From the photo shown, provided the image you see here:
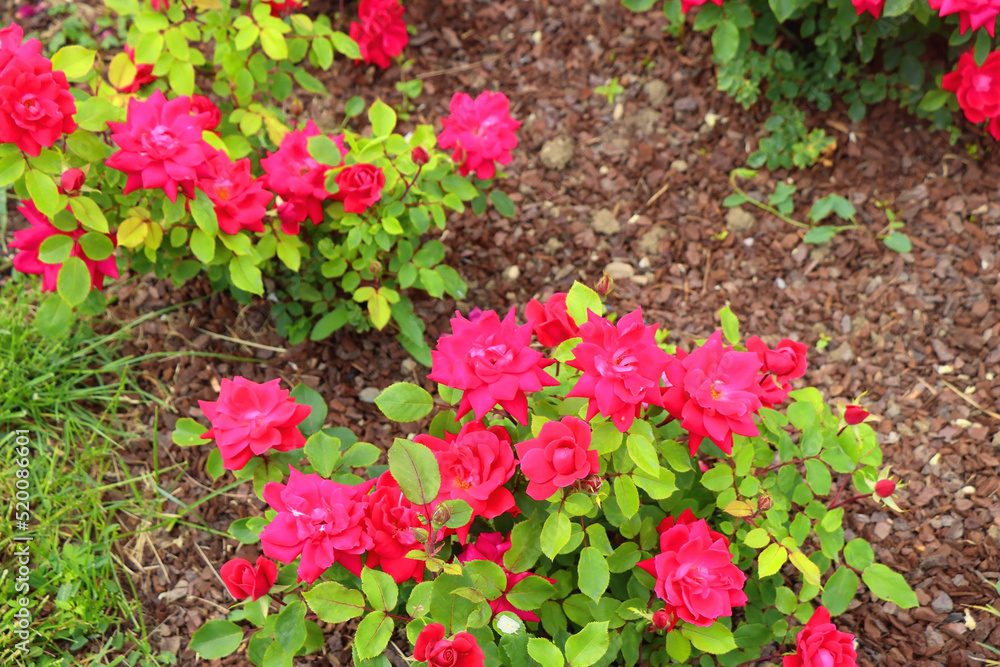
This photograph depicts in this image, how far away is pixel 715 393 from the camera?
1444mm

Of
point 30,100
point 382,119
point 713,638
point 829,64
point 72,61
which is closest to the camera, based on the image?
point 713,638

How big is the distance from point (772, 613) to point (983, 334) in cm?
139

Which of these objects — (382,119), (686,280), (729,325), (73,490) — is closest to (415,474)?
(729,325)

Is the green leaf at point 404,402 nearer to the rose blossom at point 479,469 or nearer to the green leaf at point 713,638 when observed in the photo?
the rose blossom at point 479,469

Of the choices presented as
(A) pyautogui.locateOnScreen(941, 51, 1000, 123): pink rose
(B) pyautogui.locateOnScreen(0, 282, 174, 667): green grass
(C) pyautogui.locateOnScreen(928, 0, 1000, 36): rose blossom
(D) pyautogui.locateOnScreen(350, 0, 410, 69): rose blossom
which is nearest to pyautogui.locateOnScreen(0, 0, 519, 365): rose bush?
(B) pyautogui.locateOnScreen(0, 282, 174, 667): green grass

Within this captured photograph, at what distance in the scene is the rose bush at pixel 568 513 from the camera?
1.43 meters

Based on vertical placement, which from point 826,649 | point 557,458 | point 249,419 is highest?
point 557,458

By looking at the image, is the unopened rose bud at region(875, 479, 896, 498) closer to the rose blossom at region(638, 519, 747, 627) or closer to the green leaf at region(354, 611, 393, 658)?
the rose blossom at region(638, 519, 747, 627)

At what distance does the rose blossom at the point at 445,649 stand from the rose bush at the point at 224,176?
3.72 ft

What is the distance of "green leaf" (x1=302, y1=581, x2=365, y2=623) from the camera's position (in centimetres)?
144

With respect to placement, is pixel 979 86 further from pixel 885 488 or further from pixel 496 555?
pixel 496 555

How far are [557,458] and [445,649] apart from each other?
404 millimetres

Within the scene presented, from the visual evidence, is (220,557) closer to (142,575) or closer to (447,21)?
(142,575)

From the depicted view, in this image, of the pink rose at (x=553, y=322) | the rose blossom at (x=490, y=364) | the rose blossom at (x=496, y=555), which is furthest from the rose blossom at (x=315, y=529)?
the pink rose at (x=553, y=322)
